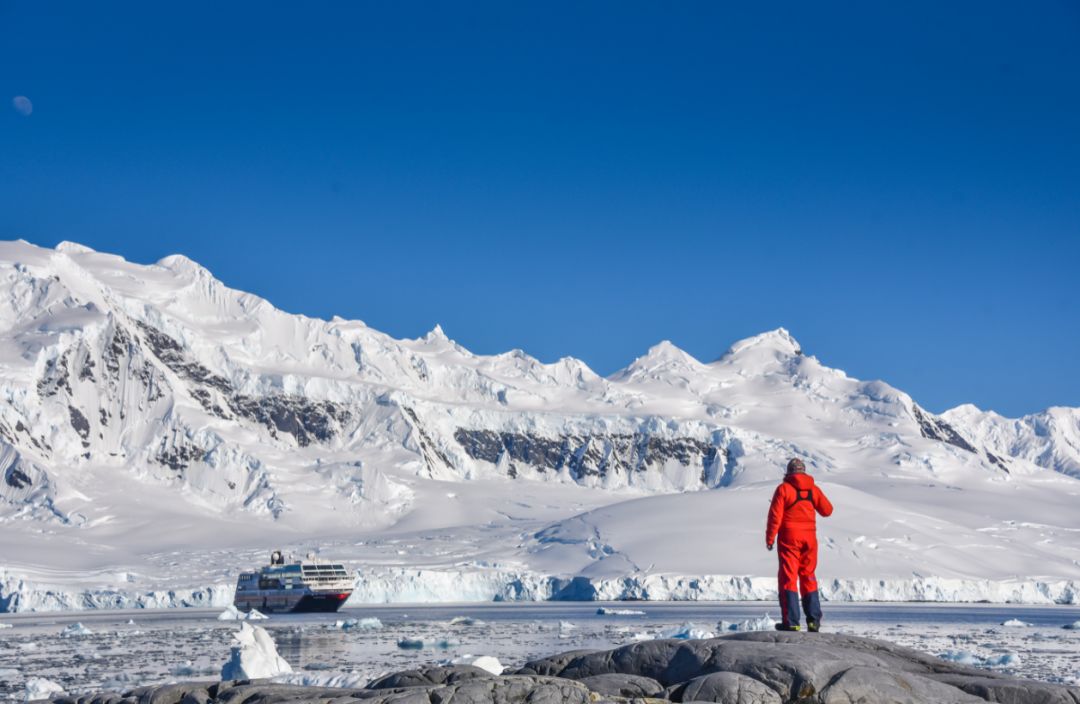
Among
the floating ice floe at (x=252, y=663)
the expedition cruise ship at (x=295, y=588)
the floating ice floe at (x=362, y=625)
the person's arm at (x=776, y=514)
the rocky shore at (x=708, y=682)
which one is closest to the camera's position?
the rocky shore at (x=708, y=682)

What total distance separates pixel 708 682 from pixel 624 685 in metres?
1.14

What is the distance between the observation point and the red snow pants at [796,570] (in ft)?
51.8

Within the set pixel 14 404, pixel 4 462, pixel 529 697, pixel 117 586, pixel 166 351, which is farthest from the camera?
pixel 166 351

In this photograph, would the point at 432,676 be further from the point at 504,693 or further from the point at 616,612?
the point at 616,612

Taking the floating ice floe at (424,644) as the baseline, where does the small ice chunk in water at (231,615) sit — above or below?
above

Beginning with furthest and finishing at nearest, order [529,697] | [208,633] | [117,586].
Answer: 1. [117,586]
2. [208,633]
3. [529,697]

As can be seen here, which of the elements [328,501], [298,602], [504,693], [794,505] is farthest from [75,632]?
[328,501]

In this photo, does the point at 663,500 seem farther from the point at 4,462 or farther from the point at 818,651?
the point at 818,651

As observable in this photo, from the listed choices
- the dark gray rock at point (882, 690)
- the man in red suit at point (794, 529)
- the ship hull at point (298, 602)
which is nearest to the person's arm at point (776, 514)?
the man in red suit at point (794, 529)

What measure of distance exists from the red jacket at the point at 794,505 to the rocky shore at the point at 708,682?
4.56 feet

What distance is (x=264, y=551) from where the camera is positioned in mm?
122312

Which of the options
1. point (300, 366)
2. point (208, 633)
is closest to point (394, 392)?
point (300, 366)

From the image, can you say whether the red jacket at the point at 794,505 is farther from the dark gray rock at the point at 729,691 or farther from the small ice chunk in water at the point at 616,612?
the small ice chunk in water at the point at 616,612

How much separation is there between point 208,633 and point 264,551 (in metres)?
69.1
